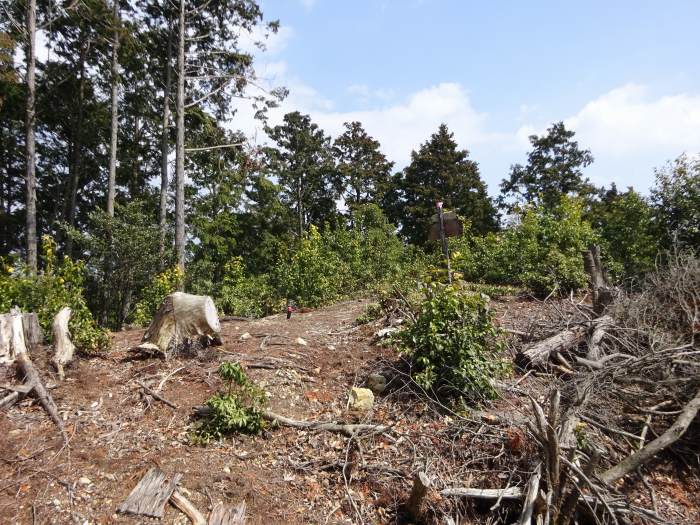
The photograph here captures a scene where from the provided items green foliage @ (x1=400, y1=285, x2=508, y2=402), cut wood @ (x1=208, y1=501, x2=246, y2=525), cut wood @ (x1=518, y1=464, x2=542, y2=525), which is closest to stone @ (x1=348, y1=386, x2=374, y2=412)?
green foliage @ (x1=400, y1=285, x2=508, y2=402)

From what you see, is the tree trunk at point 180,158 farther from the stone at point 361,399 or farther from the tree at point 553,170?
the tree at point 553,170

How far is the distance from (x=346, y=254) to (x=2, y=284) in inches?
355

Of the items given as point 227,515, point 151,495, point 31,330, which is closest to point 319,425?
point 227,515

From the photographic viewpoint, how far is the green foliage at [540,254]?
9086 millimetres

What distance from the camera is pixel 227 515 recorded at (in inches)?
115

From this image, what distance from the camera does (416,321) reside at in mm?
4680

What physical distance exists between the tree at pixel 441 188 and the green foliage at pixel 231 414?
22660 mm

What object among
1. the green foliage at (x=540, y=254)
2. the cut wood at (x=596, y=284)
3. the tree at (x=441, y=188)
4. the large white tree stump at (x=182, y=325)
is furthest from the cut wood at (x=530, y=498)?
the tree at (x=441, y=188)

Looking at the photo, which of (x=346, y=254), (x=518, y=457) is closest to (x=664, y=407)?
(x=518, y=457)

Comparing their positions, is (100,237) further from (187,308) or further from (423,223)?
(423,223)

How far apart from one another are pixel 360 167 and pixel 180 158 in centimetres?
1674

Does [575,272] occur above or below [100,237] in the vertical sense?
below

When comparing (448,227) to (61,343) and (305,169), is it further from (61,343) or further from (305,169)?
(305,169)

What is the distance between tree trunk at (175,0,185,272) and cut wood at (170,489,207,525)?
9586 mm
